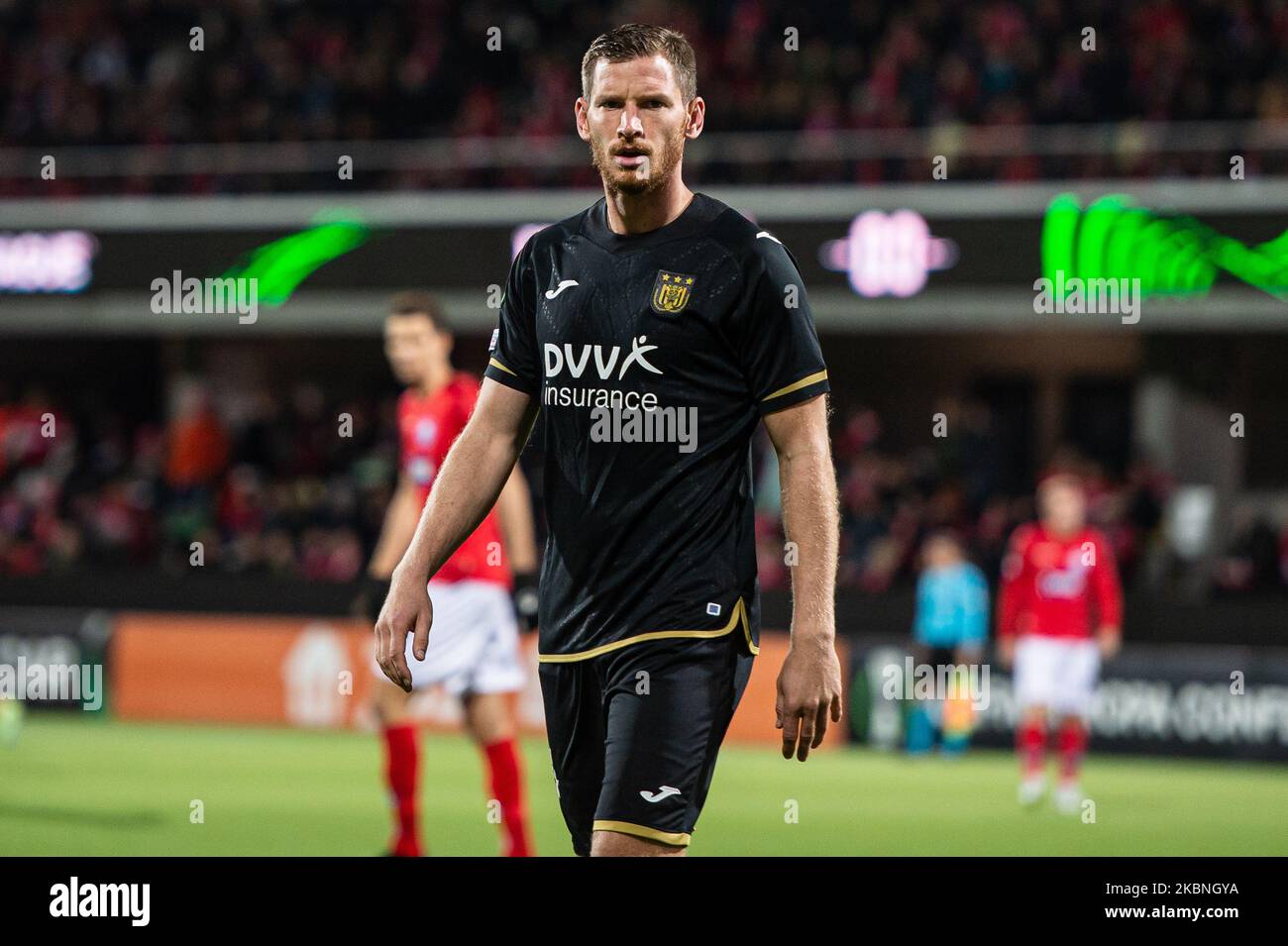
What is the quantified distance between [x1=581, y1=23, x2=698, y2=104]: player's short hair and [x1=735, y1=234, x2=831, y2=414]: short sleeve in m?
0.39

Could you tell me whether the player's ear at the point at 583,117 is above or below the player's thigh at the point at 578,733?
above

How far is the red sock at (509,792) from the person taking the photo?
751 cm

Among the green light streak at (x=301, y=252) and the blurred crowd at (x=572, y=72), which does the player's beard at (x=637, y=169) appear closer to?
the blurred crowd at (x=572, y=72)

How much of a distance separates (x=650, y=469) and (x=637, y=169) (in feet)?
2.12

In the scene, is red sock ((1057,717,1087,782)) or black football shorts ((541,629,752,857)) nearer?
black football shorts ((541,629,752,857))

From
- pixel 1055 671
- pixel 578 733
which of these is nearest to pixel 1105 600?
pixel 1055 671

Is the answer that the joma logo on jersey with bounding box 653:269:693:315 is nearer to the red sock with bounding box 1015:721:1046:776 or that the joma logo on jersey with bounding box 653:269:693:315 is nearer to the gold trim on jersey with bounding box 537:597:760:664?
the gold trim on jersey with bounding box 537:597:760:664

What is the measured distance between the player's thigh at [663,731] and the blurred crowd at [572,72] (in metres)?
12.7

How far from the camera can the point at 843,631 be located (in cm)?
1534

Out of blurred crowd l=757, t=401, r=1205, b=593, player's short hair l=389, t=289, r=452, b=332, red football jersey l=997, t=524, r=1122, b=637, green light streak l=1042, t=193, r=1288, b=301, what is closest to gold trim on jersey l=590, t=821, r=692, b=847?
player's short hair l=389, t=289, r=452, b=332

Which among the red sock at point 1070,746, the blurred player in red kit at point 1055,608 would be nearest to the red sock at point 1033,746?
the blurred player in red kit at point 1055,608

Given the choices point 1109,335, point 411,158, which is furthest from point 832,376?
point 411,158

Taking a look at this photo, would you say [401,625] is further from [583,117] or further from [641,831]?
[583,117]

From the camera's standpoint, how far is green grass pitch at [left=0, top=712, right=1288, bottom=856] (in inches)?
363
